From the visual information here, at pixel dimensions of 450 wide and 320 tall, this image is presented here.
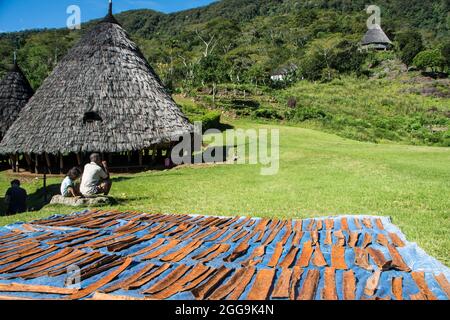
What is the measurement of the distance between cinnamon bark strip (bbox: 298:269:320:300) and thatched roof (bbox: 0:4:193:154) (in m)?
12.0

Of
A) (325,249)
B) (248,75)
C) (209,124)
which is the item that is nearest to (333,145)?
(209,124)

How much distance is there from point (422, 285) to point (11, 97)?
19.5 meters

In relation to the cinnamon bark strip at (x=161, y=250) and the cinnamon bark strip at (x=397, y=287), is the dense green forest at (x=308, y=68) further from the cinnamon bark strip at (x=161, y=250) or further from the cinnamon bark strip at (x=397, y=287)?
the cinnamon bark strip at (x=397, y=287)

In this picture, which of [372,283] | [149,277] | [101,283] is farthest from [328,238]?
[101,283]

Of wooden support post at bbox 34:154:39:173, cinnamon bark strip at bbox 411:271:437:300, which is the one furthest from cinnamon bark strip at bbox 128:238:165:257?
wooden support post at bbox 34:154:39:173

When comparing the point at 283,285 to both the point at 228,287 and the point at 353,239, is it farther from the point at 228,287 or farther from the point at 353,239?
the point at 353,239

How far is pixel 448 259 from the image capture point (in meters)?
5.26

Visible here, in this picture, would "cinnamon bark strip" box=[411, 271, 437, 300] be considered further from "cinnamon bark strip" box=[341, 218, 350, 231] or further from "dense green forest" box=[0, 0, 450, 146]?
"dense green forest" box=[0, 0, 450, 146]

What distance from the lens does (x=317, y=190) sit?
10.6 m

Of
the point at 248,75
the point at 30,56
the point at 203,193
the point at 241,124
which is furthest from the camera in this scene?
the point at 30,56

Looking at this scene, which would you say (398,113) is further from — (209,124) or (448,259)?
(448,259)

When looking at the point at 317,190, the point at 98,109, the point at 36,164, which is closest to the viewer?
the point at 317,190

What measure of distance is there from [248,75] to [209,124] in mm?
19083

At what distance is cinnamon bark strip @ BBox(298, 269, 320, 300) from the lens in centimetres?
321
